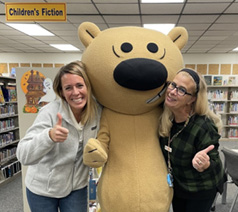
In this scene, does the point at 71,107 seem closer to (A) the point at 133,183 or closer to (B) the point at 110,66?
(B) the point at 110,66

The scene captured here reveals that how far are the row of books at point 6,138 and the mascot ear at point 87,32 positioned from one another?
3.05 meters

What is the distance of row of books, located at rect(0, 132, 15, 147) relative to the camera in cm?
352

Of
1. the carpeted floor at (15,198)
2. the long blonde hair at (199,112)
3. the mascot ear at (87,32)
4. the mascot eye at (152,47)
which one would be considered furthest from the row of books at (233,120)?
the mascot ear at (87,32)

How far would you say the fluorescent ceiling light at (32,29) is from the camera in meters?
4.73

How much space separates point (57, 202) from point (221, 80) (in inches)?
234

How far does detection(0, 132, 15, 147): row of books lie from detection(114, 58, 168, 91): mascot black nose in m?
3.24

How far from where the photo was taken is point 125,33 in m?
1.16

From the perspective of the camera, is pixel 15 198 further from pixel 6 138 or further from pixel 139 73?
pixel 139 73

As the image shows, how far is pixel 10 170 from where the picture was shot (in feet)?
11.1

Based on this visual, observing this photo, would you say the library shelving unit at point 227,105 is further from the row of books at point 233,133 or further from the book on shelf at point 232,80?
the book on shelf at point 232,80

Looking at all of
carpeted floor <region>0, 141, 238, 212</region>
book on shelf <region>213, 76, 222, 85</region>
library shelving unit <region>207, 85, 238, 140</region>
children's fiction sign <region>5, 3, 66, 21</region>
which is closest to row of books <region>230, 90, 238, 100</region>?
library shelving unit <region>207, 85, 238, 140</region>

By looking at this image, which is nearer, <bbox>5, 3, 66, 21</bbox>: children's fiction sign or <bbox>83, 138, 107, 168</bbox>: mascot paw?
<bbox>83, 138, 107, 168</bbox>: mascot paw

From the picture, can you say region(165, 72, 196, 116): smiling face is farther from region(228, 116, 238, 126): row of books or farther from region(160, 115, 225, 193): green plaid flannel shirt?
region(228, 116, 238, 126): row of books

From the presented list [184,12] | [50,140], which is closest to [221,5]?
[184,12]
